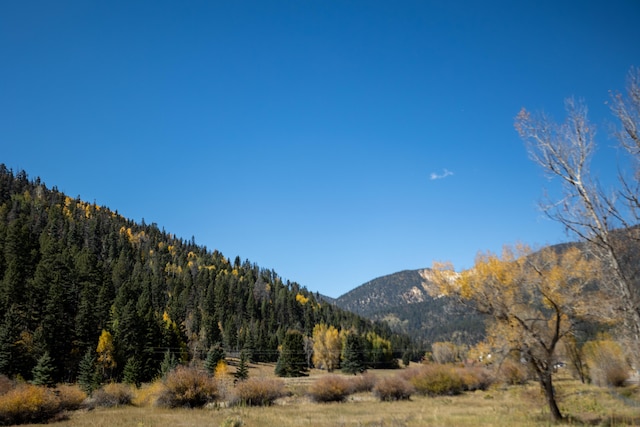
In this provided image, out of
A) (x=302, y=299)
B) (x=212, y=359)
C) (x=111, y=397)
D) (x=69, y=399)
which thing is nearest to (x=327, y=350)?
(x=212, y=359)

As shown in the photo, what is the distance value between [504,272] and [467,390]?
33525mm

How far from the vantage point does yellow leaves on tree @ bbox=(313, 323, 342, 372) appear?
105250mm

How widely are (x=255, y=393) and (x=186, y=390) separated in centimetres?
606

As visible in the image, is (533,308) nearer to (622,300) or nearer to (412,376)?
(622,300)

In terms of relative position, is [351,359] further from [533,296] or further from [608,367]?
[533,296]

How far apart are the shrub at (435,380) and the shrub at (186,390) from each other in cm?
2118

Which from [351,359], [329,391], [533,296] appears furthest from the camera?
[351,359]

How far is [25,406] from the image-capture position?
25.4 m

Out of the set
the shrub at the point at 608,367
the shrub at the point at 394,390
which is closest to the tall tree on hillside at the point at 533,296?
the shrub at the point at 394,390

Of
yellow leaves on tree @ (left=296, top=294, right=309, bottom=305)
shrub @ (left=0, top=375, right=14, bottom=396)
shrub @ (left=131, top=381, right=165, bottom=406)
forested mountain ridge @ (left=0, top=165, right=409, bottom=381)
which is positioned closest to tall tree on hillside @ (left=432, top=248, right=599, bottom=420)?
shrub @ (left=131, top=381, right=165, bottom=406)

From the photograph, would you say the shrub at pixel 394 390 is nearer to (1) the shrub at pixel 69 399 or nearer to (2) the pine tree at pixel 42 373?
(1) the shrub at pixel 69 399

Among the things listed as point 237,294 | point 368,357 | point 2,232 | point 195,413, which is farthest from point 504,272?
point 237,294

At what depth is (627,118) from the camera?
11.3 meters

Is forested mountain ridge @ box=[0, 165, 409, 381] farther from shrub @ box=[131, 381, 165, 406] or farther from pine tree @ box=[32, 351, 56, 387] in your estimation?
shrub @ box=[131, 381, 165, 406]
